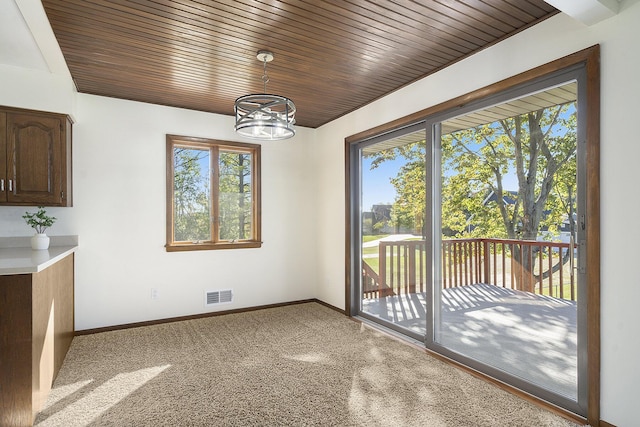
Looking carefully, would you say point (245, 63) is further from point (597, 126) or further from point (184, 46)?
point (597, 126)

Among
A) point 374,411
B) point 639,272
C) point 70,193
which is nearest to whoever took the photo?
point 639,272

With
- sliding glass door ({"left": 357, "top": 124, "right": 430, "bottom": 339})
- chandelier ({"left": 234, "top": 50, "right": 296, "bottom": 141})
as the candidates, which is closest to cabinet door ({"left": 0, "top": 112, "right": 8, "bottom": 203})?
chandelier ({"left": 234, "top": 50, "right": 296, "bottom": 141})

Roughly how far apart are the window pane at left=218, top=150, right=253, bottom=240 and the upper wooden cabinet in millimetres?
1704

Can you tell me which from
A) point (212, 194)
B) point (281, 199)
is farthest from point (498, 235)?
point (212, 194)

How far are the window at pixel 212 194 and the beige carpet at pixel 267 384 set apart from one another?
1217 millimetres

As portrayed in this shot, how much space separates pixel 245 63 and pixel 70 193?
7.20 ft

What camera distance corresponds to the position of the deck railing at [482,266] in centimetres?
251

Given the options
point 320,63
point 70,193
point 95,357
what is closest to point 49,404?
point 95,357

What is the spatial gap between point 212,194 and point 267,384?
2.64m

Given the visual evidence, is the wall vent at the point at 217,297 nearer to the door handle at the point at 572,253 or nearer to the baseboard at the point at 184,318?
the baseboard at the point at 184,318

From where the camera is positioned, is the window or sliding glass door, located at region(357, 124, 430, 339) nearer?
sliding glass door, located at region(357, 124, 430, 339)

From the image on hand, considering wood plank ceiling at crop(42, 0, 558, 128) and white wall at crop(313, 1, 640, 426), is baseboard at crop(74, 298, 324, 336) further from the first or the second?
white wall at crop(313, 1, 640, 426)

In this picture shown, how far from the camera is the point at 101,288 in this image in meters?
3.99

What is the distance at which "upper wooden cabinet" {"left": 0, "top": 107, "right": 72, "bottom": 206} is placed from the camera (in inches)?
129
